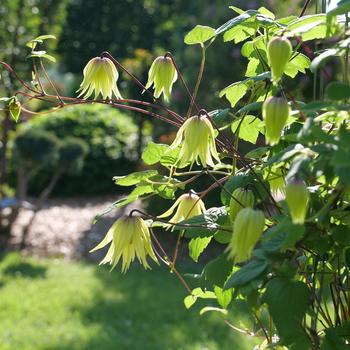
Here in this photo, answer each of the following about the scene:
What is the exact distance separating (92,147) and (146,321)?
3.63 meters

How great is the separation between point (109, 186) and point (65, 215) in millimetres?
921

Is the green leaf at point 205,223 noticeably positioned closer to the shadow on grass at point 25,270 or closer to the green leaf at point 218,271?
the green leaf at point 218,271

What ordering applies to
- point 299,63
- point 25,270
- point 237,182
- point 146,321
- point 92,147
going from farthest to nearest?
1. point 92,147
2. point 25,270
3. point 146,321
4. point 299,63
5. point 237,182

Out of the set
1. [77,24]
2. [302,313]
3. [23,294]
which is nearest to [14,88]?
[23,294]

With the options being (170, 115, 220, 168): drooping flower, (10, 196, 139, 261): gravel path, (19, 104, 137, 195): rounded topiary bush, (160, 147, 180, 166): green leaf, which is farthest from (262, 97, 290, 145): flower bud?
(19, 104, 137, 195): rounded topiary bush

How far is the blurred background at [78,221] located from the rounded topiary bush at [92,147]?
0.4 inches

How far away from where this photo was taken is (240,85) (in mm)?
944

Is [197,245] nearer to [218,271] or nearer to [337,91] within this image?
[218,271]

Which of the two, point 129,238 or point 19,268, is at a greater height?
point 129,238

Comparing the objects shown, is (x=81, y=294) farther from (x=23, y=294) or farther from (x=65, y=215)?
(x=65, y=215)

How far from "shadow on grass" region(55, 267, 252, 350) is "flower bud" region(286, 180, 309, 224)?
215cm

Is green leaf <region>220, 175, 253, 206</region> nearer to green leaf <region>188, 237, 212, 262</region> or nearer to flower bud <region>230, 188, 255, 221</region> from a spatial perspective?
flower bud <region>230, 188, 255, 221</region>

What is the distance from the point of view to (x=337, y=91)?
2.04 ft

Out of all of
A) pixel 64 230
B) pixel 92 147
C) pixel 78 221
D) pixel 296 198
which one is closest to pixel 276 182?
pixel 296 198
